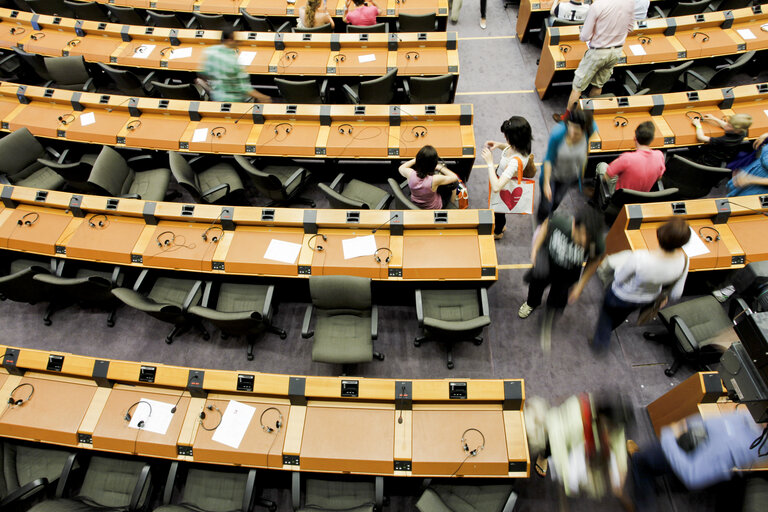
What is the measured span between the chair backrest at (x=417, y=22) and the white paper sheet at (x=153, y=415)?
18.3 ft

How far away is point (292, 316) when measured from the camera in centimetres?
439

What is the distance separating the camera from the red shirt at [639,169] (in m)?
3.79

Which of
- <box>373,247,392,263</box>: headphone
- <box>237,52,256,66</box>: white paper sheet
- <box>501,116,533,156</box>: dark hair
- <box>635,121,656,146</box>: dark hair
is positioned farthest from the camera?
<box>237,52,256,66</box>: white paper sheet

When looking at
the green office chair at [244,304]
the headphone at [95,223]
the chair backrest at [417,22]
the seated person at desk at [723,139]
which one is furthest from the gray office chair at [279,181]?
the seated person at desk at [723,139]

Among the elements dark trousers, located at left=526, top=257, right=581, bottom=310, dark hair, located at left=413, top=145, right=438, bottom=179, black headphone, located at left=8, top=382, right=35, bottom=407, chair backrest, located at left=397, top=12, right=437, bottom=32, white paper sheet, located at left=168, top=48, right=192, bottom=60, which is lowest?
black headphone, located at left=8, top=382, right=35, bottom=407

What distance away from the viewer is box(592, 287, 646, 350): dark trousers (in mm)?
3269

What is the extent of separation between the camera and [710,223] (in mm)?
3832

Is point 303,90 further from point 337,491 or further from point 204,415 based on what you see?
point 337,491

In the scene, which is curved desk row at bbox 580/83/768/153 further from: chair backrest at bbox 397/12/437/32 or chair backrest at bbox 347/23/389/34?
chair backrest at bbox 347/23/389/34

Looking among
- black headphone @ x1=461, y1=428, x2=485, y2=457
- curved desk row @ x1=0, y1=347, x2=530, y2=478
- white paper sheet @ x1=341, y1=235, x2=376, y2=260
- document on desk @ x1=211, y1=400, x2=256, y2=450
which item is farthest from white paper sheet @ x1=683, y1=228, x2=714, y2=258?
document on desk @ x1=211, y1=400, x2=256, y2=450

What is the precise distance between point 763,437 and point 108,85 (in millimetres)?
8407

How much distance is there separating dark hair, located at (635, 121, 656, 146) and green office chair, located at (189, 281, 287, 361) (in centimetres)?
342

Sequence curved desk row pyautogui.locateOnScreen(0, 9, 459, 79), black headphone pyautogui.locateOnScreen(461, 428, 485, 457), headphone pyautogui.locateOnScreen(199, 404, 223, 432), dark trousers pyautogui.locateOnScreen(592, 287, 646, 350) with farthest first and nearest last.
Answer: curved desk row pyautogui.locateOnScreen(0, 9, 459, 79) → dark trousers pyautogui.locateOnScreen(592, 287, 646, 350) → headphone pyautogui.locateOnScreen(199, 404, 223, 432) → black headphone pyautogui.locateOnScreen(461, 428, 485, 457)

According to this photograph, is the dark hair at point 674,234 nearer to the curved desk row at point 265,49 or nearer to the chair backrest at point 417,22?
the curved desk row at point 265,49
